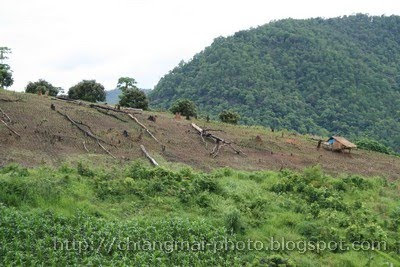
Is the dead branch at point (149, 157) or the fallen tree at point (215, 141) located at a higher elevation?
the fallen tree at point (215, 141)

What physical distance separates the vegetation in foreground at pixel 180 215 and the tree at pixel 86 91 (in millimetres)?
19812

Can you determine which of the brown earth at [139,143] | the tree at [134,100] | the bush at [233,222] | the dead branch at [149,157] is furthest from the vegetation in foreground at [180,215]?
the tree at [134,100]

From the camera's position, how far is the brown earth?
1639 centimetres

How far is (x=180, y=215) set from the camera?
1270 cm

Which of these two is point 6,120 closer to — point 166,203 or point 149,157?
point 149,157

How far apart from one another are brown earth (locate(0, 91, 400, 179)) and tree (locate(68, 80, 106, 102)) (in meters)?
9.90

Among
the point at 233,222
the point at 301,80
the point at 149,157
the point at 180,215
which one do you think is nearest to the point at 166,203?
the point at 180,215

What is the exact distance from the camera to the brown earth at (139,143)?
16391 mm

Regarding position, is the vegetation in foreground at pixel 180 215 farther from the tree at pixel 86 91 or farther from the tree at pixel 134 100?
the tree at pixel 86 91

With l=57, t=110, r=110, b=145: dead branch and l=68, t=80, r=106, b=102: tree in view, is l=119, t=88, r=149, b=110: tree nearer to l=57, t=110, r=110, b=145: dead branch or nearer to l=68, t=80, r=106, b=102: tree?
l=68, t=80, r=106, b=102: tree

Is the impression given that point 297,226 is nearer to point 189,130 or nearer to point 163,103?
point 189,130

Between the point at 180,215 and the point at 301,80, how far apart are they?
58.7 metres

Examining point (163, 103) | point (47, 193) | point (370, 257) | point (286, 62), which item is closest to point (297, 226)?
point (370, 257)

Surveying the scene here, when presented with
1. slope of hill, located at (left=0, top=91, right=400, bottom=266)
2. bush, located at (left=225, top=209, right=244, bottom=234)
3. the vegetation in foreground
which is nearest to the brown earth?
slope of hill, located at (left=0, top=91, right=400, bottom=266)
